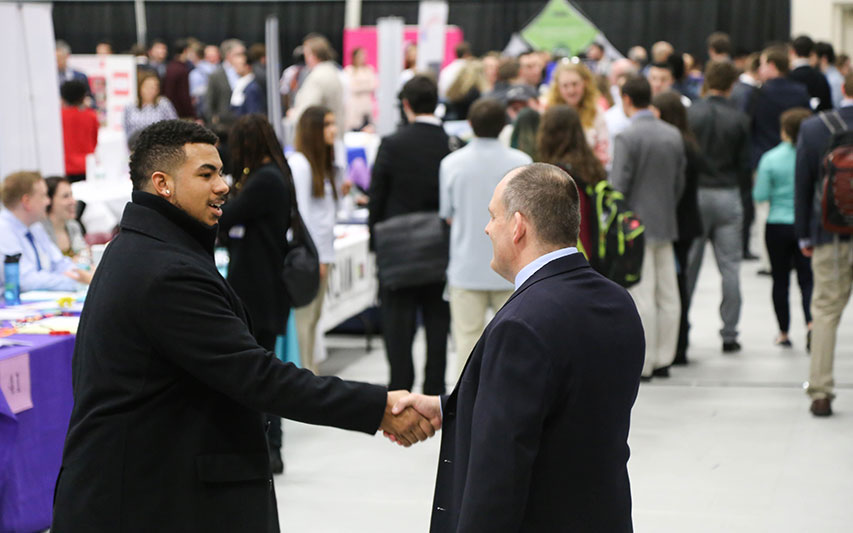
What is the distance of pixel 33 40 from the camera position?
6.25 metres

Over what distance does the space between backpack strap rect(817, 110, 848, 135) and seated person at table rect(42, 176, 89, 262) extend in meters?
3.62

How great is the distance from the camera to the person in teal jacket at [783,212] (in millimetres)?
6633

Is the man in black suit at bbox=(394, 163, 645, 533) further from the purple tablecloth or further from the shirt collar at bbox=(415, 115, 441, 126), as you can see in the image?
the shirt collar at bbox=(415, 115, 441, 126)

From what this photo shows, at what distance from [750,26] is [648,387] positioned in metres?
13.1

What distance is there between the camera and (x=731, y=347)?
705 centimetres

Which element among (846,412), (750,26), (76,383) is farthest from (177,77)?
(76,383)

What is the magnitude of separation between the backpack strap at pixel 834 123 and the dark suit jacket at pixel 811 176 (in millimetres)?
14

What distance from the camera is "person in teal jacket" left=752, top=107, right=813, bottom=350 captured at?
21.8ft

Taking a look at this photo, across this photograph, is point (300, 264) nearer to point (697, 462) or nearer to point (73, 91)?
point (697, 462)

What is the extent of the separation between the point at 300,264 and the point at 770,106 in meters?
5.03

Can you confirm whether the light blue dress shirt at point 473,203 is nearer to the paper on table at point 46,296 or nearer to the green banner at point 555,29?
the paper on table at point 46,296

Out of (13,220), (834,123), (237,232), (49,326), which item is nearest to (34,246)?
(13,220)

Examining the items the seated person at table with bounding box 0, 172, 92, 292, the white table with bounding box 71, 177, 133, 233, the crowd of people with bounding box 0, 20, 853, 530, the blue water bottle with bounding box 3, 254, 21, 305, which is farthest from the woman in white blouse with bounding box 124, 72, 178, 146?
the blue water bottle with bounding box 3, 254, 21, 305

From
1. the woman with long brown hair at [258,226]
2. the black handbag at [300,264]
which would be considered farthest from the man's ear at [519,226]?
the black handbag at [300,264]
